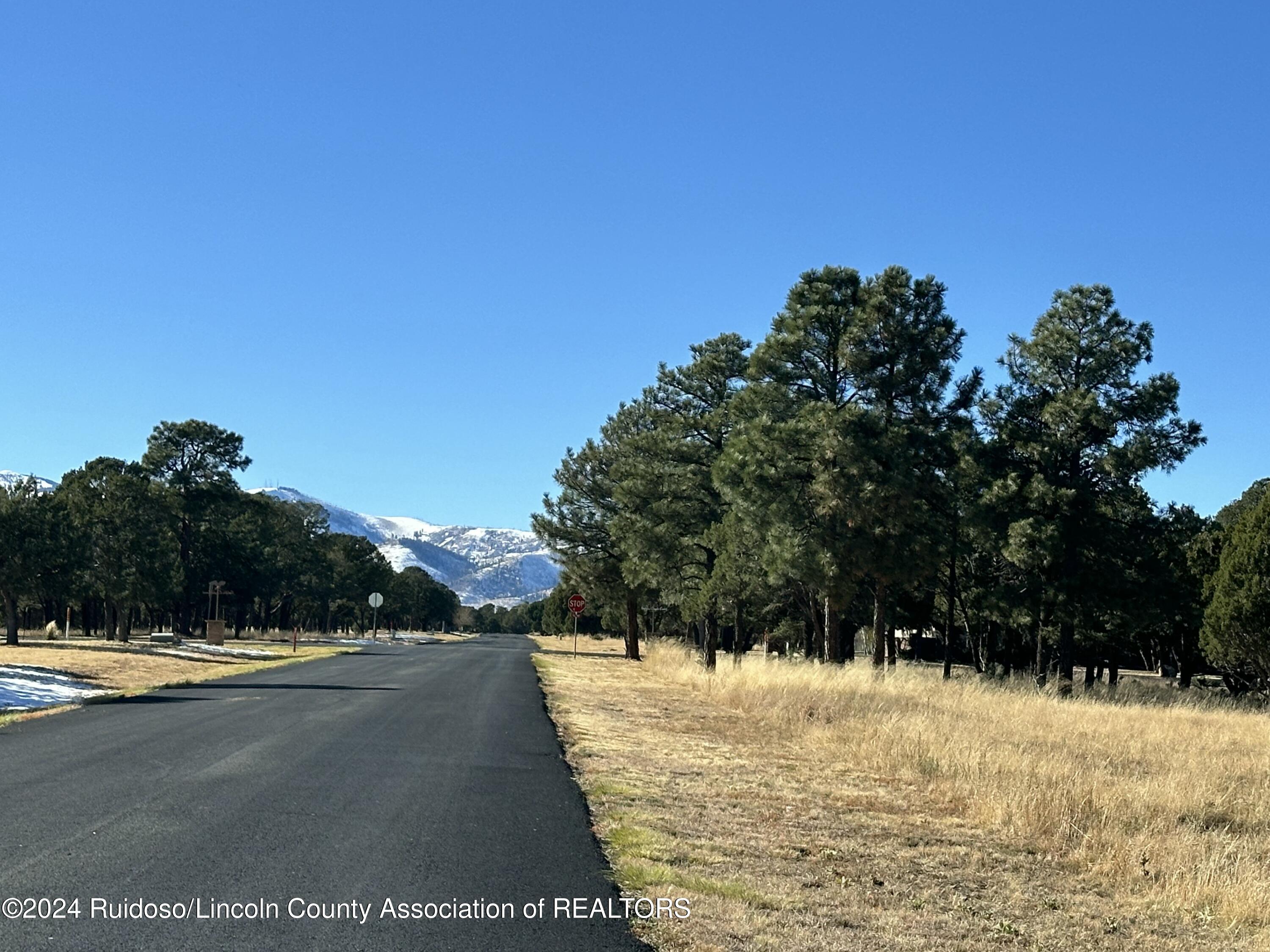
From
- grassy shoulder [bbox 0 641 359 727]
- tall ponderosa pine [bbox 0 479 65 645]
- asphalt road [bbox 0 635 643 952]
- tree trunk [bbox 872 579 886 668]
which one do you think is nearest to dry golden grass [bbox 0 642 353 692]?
grassy shoulder [bbox 0 641 359 727]

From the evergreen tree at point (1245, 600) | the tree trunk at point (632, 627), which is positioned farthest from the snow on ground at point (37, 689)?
the tree trunk at point (632, 627)

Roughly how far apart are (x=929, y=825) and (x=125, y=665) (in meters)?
28.4

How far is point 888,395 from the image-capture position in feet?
102

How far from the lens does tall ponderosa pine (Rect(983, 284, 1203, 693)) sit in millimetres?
31938

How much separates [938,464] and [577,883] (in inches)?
987

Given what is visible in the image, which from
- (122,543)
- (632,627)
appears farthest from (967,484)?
(122,543)

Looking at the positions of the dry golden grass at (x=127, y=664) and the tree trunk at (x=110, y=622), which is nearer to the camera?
the dry golden grass at (x=127, y=664)

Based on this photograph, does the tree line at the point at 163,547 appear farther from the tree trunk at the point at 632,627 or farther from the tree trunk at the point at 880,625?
the tree trunk at the point at 880,625

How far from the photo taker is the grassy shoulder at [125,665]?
25297 mm

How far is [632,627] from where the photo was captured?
191 ft

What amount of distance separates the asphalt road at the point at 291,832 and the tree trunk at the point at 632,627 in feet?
131

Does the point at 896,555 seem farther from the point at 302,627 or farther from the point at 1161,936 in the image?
the point at 302,627

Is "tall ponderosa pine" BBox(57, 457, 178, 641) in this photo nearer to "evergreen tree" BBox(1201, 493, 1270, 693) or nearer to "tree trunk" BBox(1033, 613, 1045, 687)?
"tree trunk" BBox(1033, 613, 1045, 687)

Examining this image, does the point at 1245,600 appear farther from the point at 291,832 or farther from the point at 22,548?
the point at 22,548
